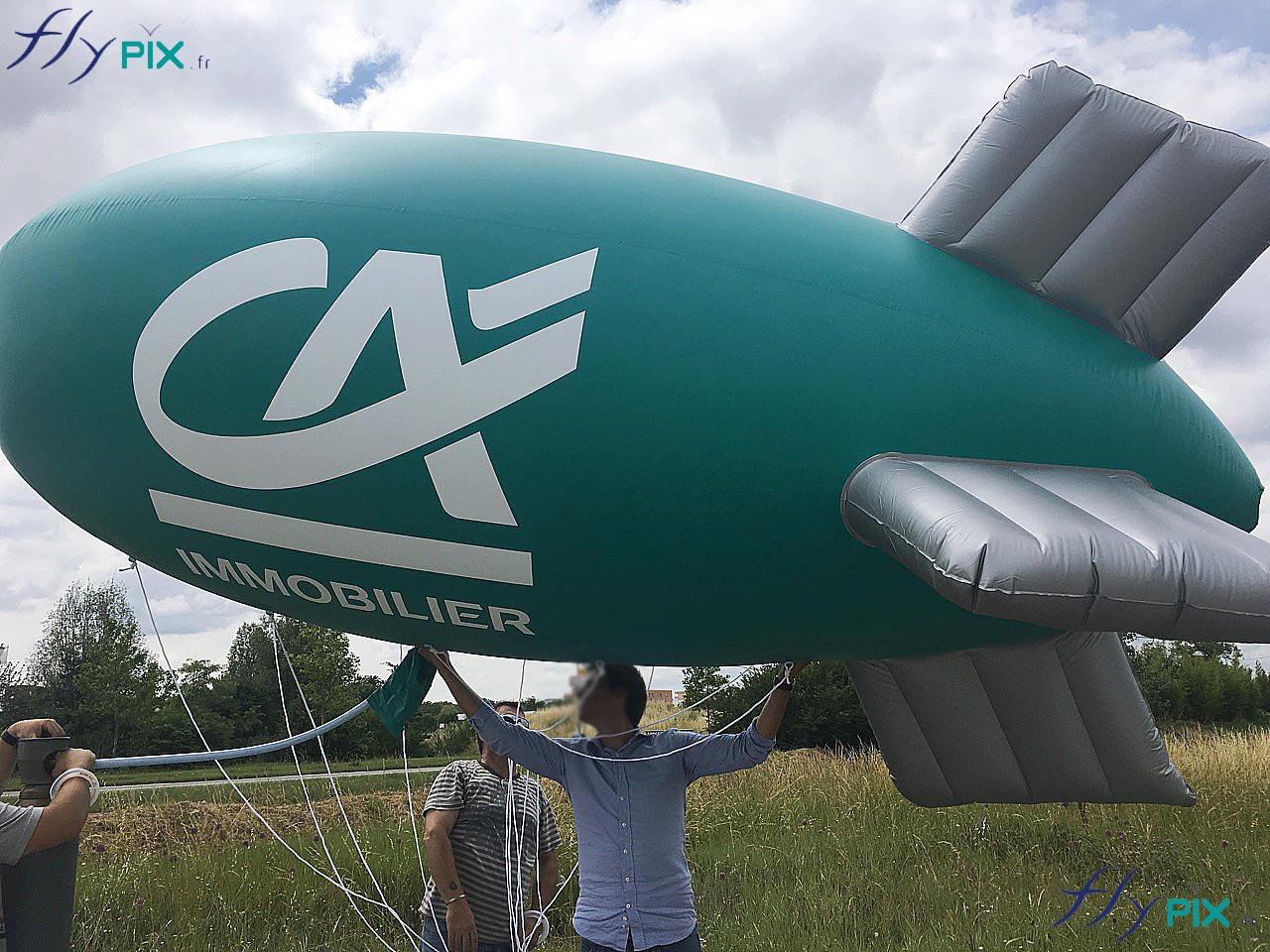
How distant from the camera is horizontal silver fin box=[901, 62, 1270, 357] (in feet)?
9.83

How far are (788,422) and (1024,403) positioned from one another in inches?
32.6

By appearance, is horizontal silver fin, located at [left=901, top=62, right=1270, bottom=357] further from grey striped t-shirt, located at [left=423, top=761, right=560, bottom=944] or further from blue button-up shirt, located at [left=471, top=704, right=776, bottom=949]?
grey striped t-shirt, located at [left=423, top=761, right=560, bottom=944]

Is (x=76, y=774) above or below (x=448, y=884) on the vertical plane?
above

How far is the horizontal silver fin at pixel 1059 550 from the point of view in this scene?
7.27 ft

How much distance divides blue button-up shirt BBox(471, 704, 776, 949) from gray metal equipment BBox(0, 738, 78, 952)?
1.80 m

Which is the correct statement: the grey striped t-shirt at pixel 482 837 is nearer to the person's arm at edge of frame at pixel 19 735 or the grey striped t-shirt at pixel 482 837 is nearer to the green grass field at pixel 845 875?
the person's arm at edge of frame at pixel 19 735

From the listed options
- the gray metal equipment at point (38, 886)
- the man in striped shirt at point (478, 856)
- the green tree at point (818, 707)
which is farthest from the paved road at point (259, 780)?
the gray metal equipment at point (38, 886)

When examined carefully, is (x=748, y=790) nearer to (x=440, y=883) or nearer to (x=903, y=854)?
(x=903, y=854)

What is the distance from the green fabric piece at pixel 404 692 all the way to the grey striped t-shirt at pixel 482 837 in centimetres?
93

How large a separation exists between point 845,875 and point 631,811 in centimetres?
475

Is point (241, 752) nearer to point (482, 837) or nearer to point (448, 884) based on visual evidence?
point (448, 884)

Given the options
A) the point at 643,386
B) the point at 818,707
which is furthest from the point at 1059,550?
the point at 818,707

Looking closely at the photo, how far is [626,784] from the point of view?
3.25 meters
